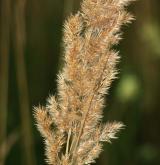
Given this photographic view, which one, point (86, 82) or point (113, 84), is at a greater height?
point (86, 82)

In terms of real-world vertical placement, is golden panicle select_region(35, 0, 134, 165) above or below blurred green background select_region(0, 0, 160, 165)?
above

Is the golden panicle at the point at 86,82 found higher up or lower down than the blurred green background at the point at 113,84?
higher up

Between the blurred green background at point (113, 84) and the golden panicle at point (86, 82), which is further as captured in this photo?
the blurred green background at point (113, 84)

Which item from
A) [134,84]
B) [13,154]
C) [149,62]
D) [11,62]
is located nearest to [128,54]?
[149,62]

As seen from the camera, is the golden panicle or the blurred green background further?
the blurred green background
